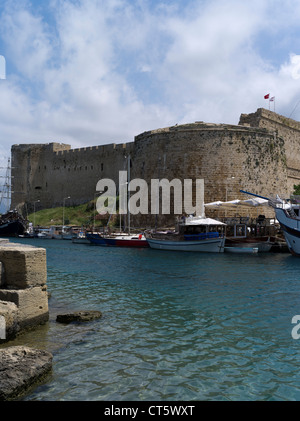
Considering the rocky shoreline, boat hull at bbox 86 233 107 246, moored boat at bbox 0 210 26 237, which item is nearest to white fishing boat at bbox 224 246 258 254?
boat hull at bbox 86 233 107 246

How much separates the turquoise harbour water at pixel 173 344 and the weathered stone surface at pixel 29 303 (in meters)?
0.16

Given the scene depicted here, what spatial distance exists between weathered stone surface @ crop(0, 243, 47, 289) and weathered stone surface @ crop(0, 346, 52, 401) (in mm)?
1533

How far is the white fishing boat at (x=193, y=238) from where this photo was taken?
19578mm

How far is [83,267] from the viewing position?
13.2 metres

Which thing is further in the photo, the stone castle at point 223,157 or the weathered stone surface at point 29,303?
the stone castle at point 223,157

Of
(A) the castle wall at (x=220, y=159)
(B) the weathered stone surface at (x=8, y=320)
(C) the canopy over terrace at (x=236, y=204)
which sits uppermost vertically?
(A) the castle wall at (x=220, y=159)

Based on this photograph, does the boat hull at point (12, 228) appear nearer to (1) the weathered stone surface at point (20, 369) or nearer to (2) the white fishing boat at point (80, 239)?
(2) the white fishing boat at point (80, 239)

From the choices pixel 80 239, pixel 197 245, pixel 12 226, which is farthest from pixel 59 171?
pixel 197 245

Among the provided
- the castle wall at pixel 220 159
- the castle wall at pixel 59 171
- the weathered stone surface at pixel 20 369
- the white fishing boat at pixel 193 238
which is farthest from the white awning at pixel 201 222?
the castle wall at pixel 59 171

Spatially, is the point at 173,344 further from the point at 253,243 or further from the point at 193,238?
the point at 253,243

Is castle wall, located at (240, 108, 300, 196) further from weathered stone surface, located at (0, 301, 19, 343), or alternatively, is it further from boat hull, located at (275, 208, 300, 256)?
weathered stone surface, located at (0, 301, 19, 343)
